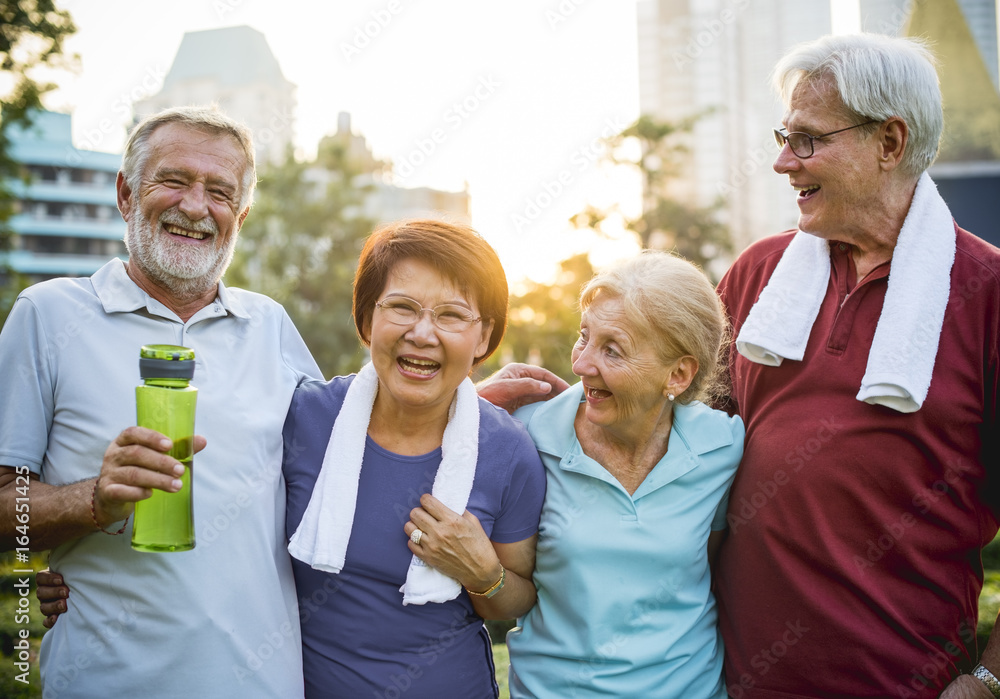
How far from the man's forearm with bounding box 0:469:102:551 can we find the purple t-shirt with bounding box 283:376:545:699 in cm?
63

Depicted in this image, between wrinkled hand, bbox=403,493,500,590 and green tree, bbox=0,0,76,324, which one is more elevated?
green tree, bbox=0,0,76,324

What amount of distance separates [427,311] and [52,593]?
136cm

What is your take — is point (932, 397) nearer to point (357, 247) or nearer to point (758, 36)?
point (357, 247)

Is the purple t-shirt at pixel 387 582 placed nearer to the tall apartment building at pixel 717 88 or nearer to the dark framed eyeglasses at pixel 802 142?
the dark framed eyeglasses at pixel 802 142

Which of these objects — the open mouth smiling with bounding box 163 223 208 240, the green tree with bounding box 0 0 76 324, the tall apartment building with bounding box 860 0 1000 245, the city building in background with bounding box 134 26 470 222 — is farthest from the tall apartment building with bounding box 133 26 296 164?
the open mouth smiling with bounding box 163 223 208 240

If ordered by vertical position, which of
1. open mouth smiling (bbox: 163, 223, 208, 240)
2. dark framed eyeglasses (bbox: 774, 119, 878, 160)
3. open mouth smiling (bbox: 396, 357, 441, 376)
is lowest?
open mouth smiling (bbox: 396, 357, 441, 376)

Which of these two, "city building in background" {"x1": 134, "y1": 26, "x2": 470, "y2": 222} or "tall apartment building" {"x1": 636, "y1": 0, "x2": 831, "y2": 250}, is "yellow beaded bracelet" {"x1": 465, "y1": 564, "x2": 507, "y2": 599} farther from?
"city building in background" {"x1": 134, "y1": 26, "x2": 470, "y2": 222}

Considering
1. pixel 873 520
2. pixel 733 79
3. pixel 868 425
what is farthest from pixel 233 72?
pixel 873 520

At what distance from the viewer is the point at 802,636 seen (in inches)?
100.0

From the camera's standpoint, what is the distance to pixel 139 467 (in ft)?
6.16

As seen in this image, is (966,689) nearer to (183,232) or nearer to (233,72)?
(183,232)

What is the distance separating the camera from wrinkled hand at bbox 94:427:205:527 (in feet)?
6.07

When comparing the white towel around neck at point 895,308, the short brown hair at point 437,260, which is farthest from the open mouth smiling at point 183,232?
the white towel around neck at point 895,308

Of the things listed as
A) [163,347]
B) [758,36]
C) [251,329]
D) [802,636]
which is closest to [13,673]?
[251,329]
